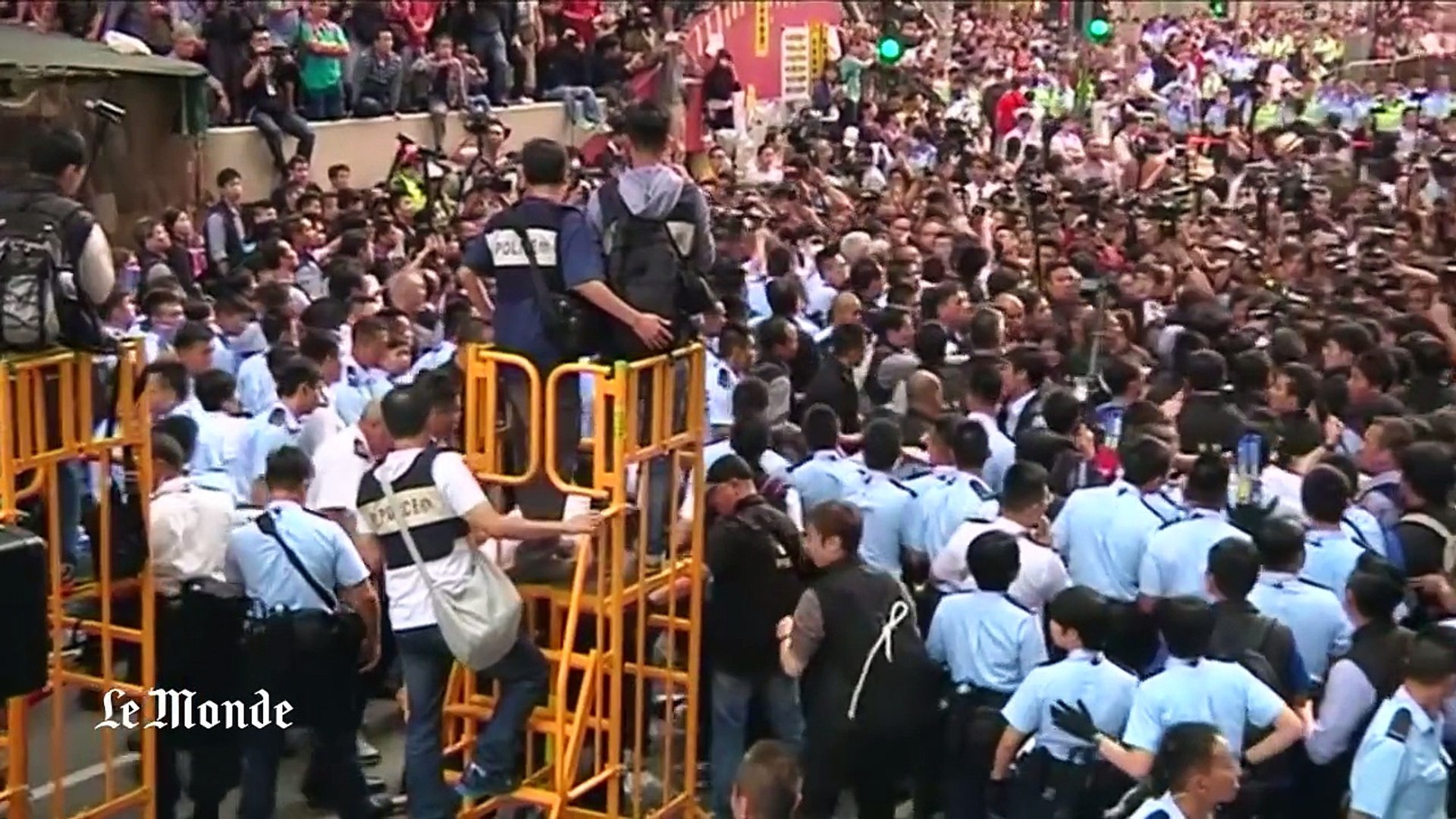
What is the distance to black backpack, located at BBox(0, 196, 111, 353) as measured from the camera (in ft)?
19.9

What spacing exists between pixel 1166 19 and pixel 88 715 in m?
32.5

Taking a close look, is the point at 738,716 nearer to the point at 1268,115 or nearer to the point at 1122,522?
the point at 1122,522

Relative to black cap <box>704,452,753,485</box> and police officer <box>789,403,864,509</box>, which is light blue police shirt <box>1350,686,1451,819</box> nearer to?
black cap <box>704,452,753,485</box>

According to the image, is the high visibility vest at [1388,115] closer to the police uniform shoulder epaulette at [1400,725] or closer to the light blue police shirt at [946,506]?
the light blue police shirt at [946,506]

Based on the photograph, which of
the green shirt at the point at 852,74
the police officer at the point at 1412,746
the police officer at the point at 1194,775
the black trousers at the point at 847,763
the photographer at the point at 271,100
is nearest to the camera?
the police officer at the point at 1194,775

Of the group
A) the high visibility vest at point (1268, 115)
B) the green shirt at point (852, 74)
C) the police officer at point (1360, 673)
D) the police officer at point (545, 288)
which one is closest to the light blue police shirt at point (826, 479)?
the police officer at point (545, 288)

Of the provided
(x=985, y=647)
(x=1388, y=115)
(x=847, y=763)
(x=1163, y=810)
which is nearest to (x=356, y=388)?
(x=847, y=763)

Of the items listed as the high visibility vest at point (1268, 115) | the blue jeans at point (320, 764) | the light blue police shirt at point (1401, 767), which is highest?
the high visibility vest at point (1268, 115)

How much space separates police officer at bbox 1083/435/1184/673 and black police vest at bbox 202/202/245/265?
27.5ft

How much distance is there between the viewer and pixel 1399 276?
12.5 m

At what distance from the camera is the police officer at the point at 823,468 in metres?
7.92

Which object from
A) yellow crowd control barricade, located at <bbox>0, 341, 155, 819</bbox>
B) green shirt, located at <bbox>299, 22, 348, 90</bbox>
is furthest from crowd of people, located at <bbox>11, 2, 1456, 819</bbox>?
green shirt, located at <bbox>299, 22, 348, 90</bbox>

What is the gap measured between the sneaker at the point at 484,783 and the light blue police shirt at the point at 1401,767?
2.65 metres

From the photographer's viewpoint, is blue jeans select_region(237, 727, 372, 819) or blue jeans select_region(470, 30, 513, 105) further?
blue jeans select_region(470, 30, 513, 105)
